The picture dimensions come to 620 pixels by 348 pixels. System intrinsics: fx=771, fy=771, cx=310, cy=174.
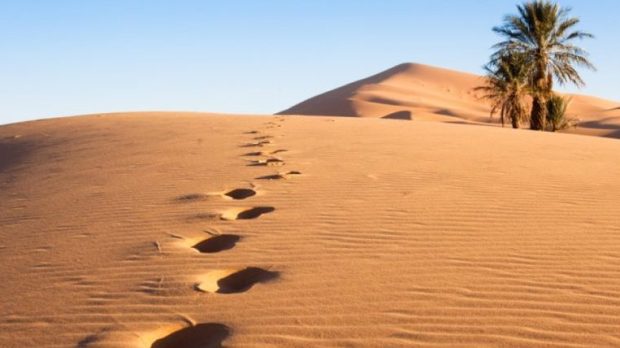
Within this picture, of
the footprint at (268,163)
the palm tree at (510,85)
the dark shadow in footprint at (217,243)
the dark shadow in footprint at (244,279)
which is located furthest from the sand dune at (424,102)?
the dark shadow in footprint at (244,279)

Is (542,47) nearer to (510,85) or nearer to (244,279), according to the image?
(510,85)

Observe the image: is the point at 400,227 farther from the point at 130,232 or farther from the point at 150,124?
the point at 150,124

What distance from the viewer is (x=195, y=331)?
341 centimetres

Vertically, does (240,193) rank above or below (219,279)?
above

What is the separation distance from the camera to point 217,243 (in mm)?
5090

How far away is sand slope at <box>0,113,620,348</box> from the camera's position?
339cm

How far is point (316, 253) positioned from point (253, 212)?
5.20 feet

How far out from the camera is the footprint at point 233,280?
13.2ft

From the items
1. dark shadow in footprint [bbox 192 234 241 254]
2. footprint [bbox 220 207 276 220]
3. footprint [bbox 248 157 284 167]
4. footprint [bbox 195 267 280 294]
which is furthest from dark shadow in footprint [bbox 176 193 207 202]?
footprint [bbox 195 267 280 294]

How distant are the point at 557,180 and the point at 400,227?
277 cm

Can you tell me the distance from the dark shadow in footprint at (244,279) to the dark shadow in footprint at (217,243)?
0.60 meters

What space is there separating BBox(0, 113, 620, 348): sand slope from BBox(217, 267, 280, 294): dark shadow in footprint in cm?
2

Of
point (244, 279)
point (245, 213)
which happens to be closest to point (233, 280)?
point (244, 279)

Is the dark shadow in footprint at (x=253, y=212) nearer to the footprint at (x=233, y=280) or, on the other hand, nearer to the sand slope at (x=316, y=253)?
the sand slope at (x=316, y=253)
